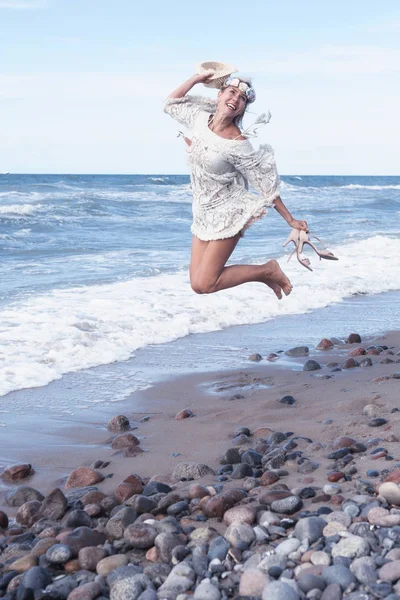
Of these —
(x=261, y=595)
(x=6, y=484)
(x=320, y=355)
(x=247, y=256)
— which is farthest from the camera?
(x=247, y=256)

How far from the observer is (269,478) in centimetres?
451

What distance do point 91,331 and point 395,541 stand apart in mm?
6345

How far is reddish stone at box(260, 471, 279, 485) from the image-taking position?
14.8 ft

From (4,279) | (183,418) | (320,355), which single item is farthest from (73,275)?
(183,418)

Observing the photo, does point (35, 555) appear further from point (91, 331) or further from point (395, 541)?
point (91, 331)

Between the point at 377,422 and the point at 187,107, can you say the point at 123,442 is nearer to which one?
the point at 377,422

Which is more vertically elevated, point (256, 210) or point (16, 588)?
point (256, 210)

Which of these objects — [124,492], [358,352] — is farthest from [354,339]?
[124,492]

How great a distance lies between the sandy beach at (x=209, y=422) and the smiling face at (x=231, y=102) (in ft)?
7.37

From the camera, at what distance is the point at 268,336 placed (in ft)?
32.2

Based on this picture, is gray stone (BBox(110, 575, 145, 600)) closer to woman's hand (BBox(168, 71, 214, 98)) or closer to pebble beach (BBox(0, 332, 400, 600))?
pebble beach (BBox(0, 332, 400, 600))

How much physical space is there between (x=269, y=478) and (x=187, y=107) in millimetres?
3037

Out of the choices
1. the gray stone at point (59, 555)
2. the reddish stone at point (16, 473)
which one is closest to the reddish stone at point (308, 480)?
the gray stone at point (59, 555)

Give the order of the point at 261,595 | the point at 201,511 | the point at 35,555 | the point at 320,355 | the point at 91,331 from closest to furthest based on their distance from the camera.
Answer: the point at 261,595, the point at 35,555, the point at 201,511, the point at 320,355, the point at 91,331
